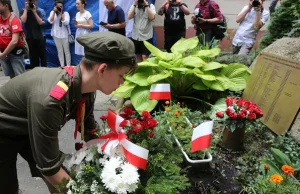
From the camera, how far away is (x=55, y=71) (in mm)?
1551

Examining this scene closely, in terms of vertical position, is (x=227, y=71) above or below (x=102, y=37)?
below

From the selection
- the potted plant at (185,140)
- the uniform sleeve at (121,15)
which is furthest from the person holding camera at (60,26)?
the potted plant at (185,140)

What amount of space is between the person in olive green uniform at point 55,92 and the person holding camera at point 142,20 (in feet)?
13.8

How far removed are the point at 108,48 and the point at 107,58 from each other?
56 mm

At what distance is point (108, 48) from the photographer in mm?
1431

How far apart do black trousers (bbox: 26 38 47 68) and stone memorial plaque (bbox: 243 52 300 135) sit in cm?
466

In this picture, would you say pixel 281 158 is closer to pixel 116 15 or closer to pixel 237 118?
pixel 237 118

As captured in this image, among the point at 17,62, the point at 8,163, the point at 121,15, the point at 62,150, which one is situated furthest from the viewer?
the point at 121,15

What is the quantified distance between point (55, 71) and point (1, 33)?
3.43m

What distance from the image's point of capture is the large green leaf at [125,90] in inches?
136

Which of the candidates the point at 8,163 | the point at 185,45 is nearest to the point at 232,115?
the point at 8,163

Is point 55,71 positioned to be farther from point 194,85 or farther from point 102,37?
point 194,85

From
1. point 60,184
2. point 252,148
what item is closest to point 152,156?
point 60,184

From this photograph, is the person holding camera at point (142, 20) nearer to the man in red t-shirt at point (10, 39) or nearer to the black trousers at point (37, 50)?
the black trousers at point (37, 50)
